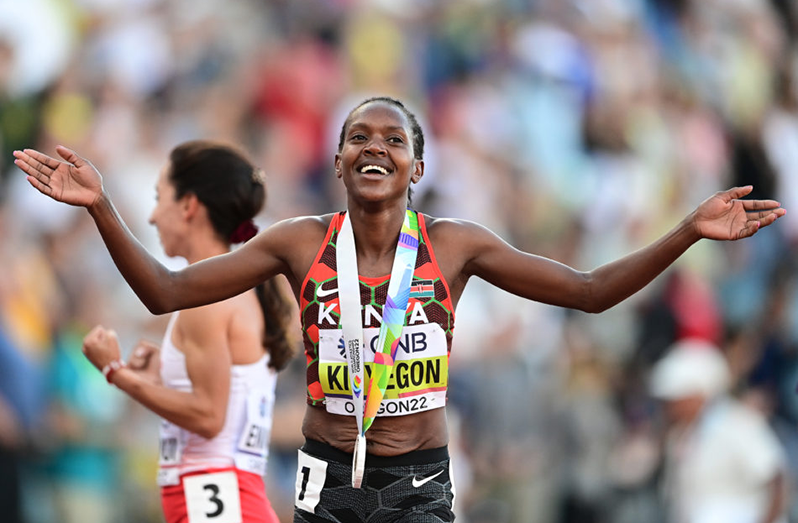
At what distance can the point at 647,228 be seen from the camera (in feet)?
38.8

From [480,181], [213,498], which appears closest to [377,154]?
[213,498]

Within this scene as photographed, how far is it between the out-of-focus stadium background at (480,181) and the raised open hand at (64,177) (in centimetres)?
465

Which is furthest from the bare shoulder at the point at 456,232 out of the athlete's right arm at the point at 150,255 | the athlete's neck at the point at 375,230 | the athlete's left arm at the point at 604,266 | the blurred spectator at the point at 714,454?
the blurred spectator at the point at 714,454

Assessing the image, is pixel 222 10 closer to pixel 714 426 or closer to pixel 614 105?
pixel 614 105

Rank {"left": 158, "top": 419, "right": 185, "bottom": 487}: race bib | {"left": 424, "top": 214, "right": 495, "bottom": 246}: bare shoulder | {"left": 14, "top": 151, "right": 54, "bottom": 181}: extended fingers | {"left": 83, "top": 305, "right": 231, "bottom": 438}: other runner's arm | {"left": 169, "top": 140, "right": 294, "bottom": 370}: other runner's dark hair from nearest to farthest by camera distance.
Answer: {"left": 14, "top": 151, "right": 54, "bottom": 181}: extended fingers
{"left": 424, "top": 214, "right": 495, "bottom": 246}: bare shoulder
{"left": 83, "top": 305, "right": 231, "bottom": 438}: other runner's arm
{"left": 158, "top": 419, "right": 185, "bottom": 487}: race bib
{"left": 169, "top": 140, "right": 294, "bottom": 370}: other runner's dark hair

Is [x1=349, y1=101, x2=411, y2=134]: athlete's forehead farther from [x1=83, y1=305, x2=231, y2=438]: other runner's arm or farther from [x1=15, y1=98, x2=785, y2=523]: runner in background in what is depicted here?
[x1=83, y1=305, x2=231, y2=438]: other runner's arm

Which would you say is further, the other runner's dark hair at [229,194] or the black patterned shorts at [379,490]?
→ the other runner's dark hair at [229,194]

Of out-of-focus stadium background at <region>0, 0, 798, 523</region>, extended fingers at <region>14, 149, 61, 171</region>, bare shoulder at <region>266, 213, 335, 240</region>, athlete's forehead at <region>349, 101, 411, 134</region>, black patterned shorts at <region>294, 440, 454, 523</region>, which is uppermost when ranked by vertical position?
out-of-focus stadium background at <region>0, 0, 798, 523</region>

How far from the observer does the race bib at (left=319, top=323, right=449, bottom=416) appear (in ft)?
13.7

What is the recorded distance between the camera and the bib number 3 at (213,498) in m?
5.17

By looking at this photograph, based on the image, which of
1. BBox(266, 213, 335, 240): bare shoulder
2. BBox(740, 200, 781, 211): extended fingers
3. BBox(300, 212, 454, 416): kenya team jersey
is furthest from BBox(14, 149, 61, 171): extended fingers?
BBox(740, 200, 781, 211): extended fingers

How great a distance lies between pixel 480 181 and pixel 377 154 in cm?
732

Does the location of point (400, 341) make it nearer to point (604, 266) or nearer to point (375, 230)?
point (375, 230)

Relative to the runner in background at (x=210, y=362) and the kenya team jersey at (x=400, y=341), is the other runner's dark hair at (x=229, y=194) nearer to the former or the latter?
the runner in background at (x=210, y=362)
